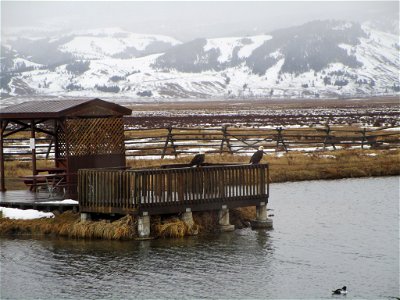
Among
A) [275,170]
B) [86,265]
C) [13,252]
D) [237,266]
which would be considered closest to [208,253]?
[237,266]

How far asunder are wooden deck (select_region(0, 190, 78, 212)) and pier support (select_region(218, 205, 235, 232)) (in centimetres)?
431

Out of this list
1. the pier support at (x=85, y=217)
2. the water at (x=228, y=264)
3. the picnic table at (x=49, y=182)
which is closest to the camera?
the water at (x=228, y=264)

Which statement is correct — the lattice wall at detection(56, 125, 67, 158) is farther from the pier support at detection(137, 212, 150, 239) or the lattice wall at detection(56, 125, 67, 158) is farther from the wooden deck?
the pier support at detection(137, 212, 150, 239)

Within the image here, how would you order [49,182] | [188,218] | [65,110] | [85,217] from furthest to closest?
[49,182] < [65,110] < [85,217] < [188,218]

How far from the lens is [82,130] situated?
3164cm

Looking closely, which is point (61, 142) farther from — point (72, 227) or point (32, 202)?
point (72, 227)

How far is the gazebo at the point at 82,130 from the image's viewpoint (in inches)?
1230

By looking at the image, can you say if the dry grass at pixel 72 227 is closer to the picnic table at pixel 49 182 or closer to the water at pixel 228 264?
the water at pixel 228 264

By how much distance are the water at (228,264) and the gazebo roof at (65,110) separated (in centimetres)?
468

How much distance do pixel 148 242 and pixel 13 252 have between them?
12.1ft

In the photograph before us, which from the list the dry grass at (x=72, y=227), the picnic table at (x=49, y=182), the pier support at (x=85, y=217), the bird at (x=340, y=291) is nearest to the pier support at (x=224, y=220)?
the dry grass at (x=72, y=227)

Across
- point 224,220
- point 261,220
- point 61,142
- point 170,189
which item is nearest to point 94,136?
point 61,142

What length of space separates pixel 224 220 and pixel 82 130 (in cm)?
597

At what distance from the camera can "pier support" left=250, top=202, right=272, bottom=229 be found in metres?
29.4
